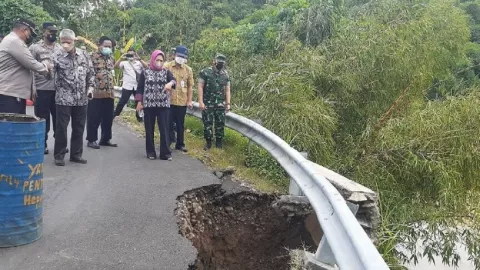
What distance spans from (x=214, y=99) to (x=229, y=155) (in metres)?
0.91

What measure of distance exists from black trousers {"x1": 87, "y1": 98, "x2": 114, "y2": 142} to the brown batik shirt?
179mm

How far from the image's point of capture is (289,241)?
4516mm

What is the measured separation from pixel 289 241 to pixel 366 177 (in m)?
1.21

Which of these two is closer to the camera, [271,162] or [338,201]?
[338,201]

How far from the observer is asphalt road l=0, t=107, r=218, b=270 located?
3.40m

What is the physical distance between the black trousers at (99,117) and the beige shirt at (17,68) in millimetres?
1632

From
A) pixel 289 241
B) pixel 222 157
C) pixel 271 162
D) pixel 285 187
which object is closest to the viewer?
pixel 289 241

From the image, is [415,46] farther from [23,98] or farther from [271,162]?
[23,98]

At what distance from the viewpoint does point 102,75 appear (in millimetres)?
7402

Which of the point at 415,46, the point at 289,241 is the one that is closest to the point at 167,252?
the point at 289,241

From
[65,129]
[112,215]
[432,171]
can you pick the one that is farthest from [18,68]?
[432,171]

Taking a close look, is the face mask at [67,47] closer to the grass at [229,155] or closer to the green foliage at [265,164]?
the grass at [229,155]

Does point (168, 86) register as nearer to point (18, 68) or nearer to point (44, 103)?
point (44, 103)

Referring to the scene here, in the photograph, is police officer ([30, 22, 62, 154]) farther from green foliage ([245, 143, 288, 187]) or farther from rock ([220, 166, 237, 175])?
green foliage ([245, 143, 288, 187])
